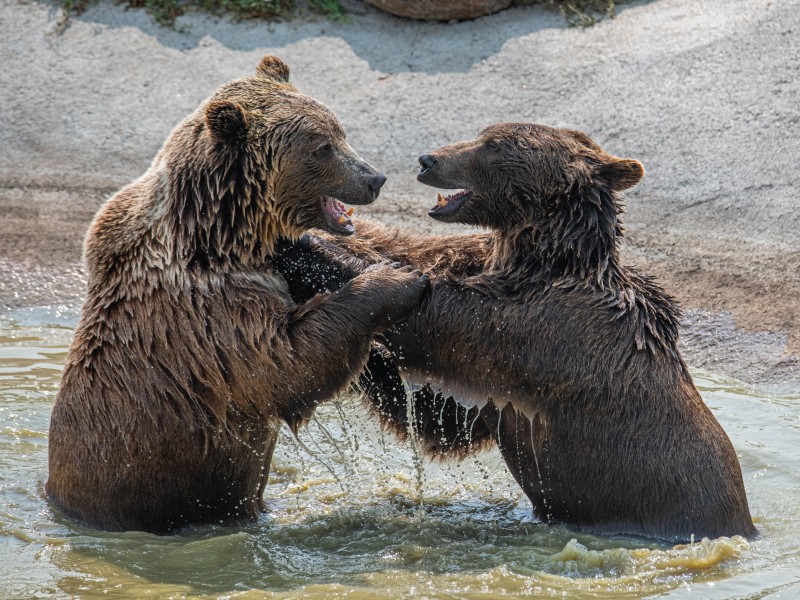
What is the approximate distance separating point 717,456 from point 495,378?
4.54ft

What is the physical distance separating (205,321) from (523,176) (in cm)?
220

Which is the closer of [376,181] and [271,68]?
[376,181]

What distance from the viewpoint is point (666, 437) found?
6977 millimetres

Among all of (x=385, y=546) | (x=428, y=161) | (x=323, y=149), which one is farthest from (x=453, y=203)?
(x=385, y=546)

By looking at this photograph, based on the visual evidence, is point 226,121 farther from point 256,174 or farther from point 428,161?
point 428,161

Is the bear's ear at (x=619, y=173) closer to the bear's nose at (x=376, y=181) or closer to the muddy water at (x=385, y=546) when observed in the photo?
the bear's nose at (x=376, y=181)

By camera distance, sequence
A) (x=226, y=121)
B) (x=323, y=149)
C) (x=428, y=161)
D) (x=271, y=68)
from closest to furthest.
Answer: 1. (x=226, y=121)
2. (x=323, y=149)
3. (x=271, y=68)
4. (x=428, y=161)

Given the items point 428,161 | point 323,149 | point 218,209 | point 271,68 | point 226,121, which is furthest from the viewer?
point 428,161

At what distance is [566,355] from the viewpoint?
278 inches

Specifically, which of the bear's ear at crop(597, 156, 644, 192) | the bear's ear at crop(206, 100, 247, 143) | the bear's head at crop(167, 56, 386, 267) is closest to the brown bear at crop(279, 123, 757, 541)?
the bear's ear at crop(597, 156, 644, 192)

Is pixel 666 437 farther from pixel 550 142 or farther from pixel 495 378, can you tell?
pixel 550 142

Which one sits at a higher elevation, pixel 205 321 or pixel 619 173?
pixel 619 173

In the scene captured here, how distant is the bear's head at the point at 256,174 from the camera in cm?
672

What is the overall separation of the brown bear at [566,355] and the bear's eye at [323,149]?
0.60 metres
